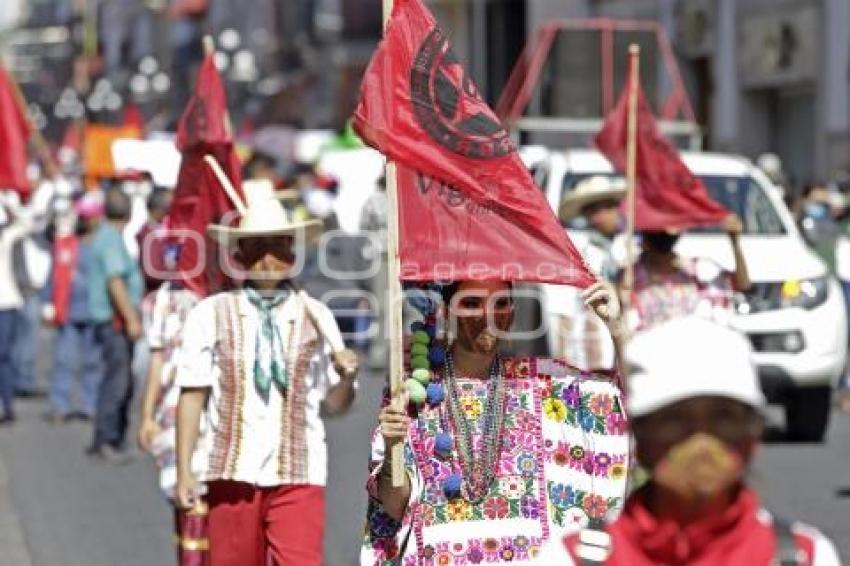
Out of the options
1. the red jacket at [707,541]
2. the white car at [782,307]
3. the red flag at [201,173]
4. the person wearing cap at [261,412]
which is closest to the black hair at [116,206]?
the white car at [782,307]

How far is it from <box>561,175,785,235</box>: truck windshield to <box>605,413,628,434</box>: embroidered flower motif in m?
9.76

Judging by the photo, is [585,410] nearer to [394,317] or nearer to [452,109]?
[394,317]

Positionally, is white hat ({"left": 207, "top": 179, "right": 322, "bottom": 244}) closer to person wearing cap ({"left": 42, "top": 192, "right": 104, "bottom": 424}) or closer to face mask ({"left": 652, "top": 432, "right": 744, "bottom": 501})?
face mask ({"left": 652, "top": 432, "right": 744, "bottom": 501})

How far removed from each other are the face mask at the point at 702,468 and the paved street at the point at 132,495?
6.81 meters

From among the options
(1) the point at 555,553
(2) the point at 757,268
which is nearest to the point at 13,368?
Answer: (2) the point at 757,268

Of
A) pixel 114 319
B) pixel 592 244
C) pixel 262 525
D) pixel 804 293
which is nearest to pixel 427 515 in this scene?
pixel 262 525

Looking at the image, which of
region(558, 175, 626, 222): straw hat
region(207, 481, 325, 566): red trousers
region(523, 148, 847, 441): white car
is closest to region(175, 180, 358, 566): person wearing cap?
region(207, 481, 325, 566): red trousers

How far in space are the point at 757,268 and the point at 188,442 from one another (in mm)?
8222

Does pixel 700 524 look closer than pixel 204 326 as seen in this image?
Yes

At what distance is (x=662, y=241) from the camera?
11461mm

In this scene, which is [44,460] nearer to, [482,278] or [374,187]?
[374,187]

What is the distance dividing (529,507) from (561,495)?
93mm

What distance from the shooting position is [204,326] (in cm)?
722

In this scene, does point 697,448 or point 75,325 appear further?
point 75,325
